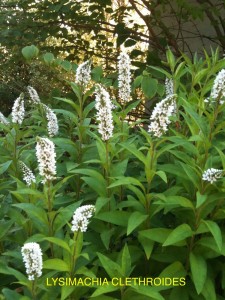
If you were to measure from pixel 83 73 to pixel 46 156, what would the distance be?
0.81 m

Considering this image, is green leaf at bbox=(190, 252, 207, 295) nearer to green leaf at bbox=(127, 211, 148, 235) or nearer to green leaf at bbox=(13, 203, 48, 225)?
green leaf at bbox=(127, 211, 148, 235)

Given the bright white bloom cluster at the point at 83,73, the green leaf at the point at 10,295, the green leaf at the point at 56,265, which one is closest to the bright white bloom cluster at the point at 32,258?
the green leaf at the point at 56,265

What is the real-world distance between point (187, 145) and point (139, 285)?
63 cm

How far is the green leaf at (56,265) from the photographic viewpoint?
1667 mm

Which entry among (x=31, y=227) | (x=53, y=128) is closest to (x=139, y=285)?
(x=31, y=227)

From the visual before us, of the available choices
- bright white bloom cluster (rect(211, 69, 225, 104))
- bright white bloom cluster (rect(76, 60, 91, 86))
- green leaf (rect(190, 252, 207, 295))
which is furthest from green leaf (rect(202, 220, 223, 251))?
bright white bloom cluster (rect(76, 60, 91, 86))

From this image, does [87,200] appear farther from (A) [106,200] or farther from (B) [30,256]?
(B) [30,256]

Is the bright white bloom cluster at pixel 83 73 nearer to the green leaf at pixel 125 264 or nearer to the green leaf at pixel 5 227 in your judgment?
the green leaf at pixel 5 227

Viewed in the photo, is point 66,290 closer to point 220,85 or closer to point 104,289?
point 104,289

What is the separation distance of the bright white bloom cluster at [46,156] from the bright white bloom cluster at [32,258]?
294mm

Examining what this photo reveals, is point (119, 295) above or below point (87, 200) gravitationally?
below

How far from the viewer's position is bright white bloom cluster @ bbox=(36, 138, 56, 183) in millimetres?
1678

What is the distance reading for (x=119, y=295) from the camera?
181cm

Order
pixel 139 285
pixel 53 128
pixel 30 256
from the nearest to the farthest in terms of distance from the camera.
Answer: pixel 30 256, pixel 139 285, pixel 53 128
